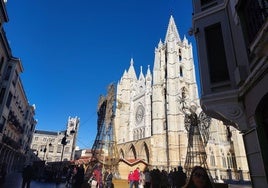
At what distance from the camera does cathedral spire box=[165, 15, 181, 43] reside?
48691 mm

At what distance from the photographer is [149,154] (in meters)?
36.6

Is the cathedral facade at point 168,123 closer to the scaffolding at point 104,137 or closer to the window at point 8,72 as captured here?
the scaffolding at point 104,137

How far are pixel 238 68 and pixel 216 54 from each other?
1.43m

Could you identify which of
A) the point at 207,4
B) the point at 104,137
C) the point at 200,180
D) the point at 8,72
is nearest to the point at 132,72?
the point at 8,72

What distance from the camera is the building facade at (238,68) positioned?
438cm

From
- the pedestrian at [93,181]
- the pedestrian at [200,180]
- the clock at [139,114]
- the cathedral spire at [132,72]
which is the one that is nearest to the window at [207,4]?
the pedestrian at [200,180]

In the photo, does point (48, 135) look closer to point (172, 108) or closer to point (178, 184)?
point (172, 108)

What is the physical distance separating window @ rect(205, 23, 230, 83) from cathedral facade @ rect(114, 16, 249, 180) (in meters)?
26.1

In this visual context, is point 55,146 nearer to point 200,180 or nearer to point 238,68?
point 238,68

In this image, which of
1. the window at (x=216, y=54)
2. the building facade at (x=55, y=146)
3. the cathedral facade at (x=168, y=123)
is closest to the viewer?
the window at (x=216, y=54)

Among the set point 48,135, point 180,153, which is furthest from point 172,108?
point 48,135

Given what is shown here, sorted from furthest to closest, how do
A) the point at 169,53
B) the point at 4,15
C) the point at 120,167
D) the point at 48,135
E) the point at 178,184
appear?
the point at 48,135, the point at 169,53, the point at 120,167, the point at 4,15, the point at 178,184

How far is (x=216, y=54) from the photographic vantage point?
662 cm

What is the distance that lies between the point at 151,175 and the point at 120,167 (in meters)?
8.21
